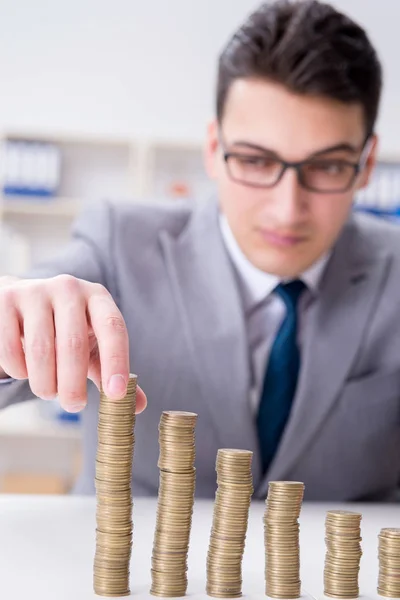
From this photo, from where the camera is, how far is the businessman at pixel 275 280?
187cm

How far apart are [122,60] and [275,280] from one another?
5.09 m

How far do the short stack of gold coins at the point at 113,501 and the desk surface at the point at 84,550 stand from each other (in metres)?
0.03

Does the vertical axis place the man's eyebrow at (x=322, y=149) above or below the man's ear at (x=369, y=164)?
above

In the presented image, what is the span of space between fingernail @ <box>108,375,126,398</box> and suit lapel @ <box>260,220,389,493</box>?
1007mm

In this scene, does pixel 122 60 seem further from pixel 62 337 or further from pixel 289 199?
pixel 62 337

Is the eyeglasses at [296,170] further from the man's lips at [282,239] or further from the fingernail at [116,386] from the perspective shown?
the fingernail at [116,386]

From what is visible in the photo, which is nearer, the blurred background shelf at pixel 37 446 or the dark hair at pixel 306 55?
the dark hair at pixel 306 55

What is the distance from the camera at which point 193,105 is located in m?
6.80

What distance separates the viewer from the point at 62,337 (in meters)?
1.02

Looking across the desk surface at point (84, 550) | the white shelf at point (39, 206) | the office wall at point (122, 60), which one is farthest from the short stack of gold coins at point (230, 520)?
the office wall at point (122, 60)

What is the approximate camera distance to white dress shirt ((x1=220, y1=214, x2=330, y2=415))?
2.05 metres

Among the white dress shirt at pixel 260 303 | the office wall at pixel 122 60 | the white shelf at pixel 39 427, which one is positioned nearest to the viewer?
the white dress shirt at pixel 260 303

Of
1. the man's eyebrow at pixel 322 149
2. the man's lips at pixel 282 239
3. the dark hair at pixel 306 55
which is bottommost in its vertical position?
the man's lips at pixel 282 239

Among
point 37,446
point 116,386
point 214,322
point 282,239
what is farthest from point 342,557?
point 37,446
